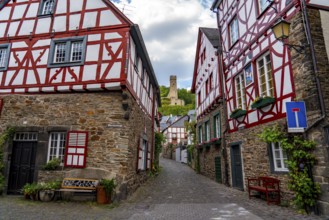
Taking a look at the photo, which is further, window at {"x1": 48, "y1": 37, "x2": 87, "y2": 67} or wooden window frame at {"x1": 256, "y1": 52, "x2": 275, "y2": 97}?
window at {"x1": 48, "y1": 37, "x2": 87, "y2": 67}

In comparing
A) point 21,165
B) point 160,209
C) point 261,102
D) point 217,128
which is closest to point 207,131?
point 217,128

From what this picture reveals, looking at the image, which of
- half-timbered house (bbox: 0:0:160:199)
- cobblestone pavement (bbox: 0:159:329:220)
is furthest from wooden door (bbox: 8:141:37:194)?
cobblestone pavement (bbox: 0:159:329:220)

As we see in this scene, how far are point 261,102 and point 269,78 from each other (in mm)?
824

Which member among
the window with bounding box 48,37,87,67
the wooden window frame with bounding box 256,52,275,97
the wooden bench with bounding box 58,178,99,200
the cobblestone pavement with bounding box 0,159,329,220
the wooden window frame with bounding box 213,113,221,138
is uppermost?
the window with bounding box 48,37,87,67

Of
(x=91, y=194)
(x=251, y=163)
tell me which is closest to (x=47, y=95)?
(x=91, y=194)

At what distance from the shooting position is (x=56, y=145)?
7789 mm

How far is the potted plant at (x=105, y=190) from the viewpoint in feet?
21.3

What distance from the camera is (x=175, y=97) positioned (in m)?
62.2

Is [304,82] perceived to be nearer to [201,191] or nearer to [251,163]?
[251,163]

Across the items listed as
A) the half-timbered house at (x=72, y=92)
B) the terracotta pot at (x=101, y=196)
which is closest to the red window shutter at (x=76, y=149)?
the half-timbered house at (x=72, y=92)

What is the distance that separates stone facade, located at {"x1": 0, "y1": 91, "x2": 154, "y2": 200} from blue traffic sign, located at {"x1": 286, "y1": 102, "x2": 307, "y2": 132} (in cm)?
479

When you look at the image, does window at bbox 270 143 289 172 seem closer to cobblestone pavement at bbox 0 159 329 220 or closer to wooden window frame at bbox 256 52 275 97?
cobblestone pavement at bbox 0 159 329 220

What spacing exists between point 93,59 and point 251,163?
22.4 ft

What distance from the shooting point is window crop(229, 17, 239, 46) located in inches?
358
